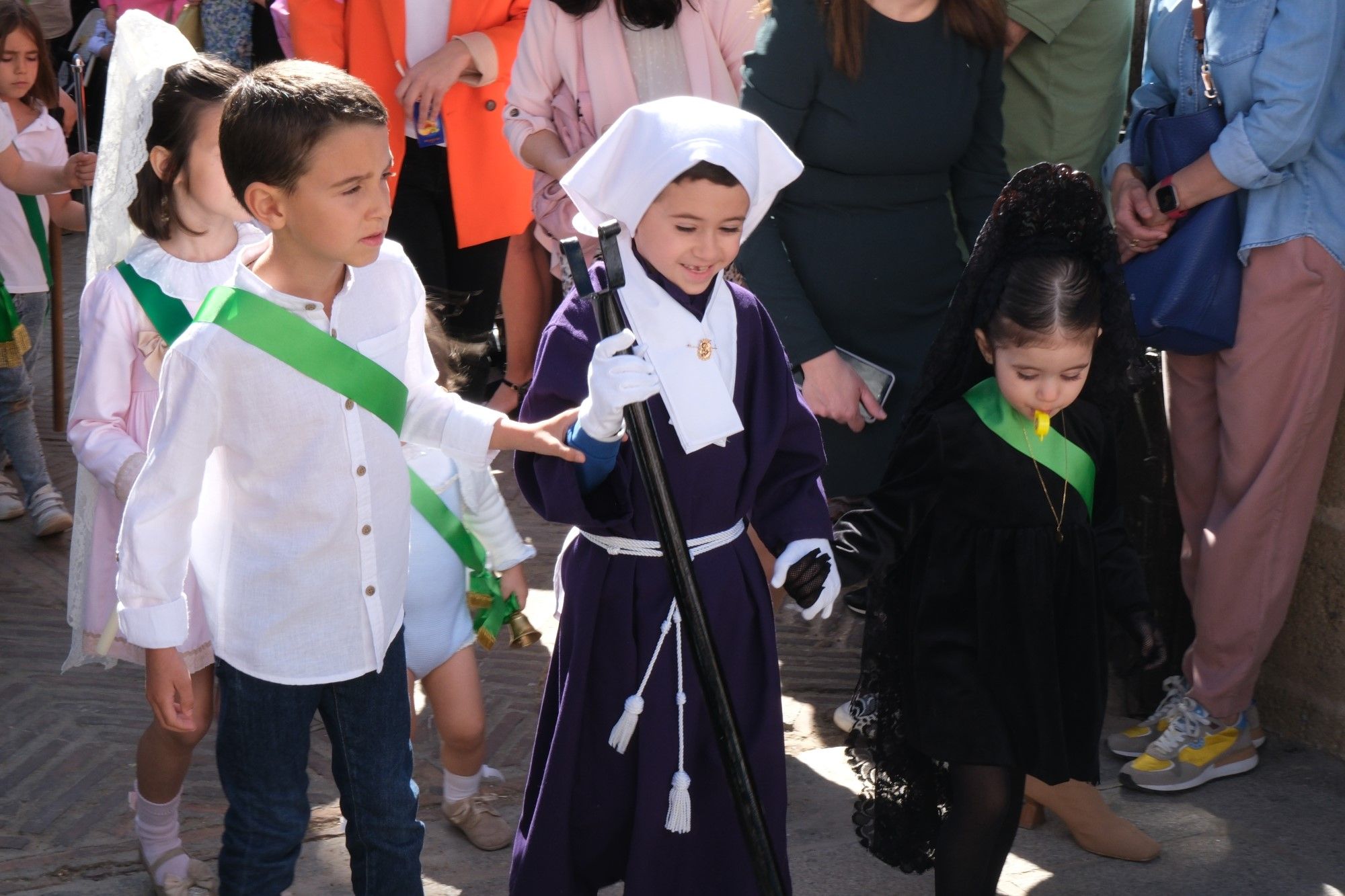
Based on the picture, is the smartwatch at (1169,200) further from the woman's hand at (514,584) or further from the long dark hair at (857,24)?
the woman's hand at (514,584)

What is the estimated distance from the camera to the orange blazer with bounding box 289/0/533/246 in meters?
4.57

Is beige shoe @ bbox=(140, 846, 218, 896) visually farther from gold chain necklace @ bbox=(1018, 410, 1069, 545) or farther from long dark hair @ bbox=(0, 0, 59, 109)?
long dark hair @ bbox=(0, 0, 59, 109)

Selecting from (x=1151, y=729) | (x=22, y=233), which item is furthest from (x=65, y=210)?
(x=1151, y=729)

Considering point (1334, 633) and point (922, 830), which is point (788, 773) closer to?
point (922, 830)

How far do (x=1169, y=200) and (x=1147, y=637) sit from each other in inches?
43.0

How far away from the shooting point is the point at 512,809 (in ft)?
12.1

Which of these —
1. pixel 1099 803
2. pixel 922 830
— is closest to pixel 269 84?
pixel 922 830

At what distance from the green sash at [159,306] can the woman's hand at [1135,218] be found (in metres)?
2.07

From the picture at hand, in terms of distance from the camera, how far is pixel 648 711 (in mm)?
2803

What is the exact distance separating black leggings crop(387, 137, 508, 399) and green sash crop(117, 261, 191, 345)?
1438 mm

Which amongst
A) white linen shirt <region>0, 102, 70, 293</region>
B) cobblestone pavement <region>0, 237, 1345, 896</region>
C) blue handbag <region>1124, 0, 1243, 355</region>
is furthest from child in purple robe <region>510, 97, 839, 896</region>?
white linen shirt <region>0, 102, 70, 293</region>

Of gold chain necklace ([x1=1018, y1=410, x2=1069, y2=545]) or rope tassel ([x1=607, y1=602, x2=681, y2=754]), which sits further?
gold chain necklace ([x1=1018, y1=410, x2=1069, y2=545])

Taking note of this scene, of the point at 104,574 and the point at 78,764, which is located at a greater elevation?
the point at 104,574

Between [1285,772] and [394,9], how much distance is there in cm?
318
